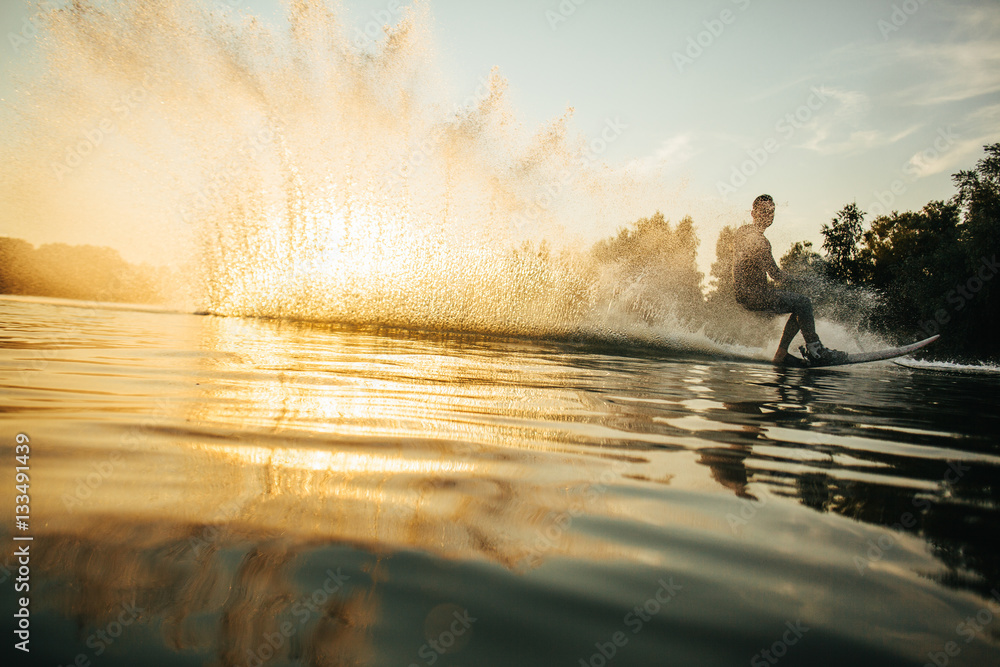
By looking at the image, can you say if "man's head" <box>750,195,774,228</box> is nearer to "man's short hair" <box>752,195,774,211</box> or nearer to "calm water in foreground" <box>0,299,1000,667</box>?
"man's short hair" <box>752,195,774,211</box>

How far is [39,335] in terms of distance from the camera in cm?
646

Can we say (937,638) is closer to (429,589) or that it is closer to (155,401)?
(429,589)

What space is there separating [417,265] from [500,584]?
1233 cm

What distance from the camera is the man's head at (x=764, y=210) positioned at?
8781mm

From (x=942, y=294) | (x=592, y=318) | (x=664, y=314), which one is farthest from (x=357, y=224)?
(x=942, y=294)
